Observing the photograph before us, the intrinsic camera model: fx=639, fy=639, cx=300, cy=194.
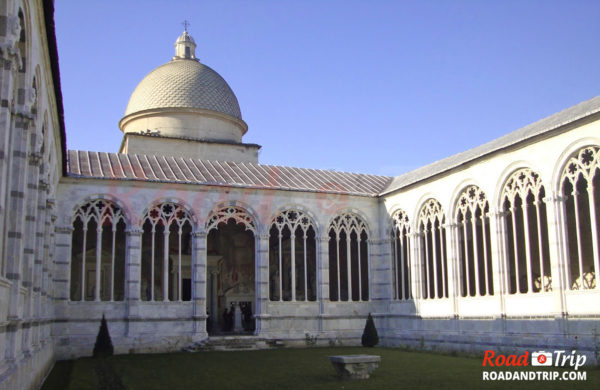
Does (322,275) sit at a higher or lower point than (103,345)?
higher

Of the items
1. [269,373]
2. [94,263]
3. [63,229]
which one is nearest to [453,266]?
[269,373]

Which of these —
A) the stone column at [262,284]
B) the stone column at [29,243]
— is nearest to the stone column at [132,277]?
the stone column at [262,284]

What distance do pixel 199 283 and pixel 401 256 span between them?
344 inches

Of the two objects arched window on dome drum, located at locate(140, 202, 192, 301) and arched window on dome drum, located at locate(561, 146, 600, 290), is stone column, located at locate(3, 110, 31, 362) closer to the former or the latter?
arched window on dome drum, located at locate(561, 146, 600, 290)

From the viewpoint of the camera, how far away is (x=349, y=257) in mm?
27938

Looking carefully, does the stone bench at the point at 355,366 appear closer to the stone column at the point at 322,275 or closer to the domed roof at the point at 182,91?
the stone column at the point at 322,275

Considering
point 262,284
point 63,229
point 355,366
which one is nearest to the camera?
point 355,366

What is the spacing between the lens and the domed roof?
34656mm

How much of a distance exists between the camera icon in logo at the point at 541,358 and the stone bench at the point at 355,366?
19.0 ft

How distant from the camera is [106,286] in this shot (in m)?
28.9

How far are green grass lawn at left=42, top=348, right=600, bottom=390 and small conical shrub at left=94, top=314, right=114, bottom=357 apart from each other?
341 mm

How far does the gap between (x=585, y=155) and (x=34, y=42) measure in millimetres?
15361

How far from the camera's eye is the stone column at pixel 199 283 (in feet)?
84.3

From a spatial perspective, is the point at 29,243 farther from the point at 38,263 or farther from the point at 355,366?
the point at 355,366
